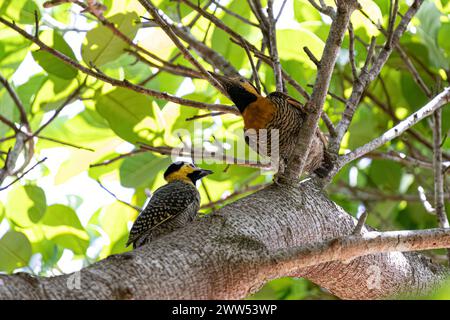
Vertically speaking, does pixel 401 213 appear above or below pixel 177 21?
below

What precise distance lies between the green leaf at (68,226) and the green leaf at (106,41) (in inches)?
42.6

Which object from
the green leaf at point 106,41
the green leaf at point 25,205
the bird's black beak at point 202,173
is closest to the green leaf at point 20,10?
the green leaf at point 106,41

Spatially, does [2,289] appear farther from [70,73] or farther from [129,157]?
[129,157]

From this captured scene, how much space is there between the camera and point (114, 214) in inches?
180

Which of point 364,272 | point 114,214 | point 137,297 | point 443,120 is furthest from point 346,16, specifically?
point 114,214

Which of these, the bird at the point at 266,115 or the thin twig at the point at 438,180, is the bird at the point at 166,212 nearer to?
the bird at the point at 266,115

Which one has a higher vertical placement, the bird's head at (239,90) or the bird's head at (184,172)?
the bird's head at (239,90)

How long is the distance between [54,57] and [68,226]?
1.10 m

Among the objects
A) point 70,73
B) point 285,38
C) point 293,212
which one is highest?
point 285,38

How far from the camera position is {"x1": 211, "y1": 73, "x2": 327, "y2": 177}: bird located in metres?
3.76

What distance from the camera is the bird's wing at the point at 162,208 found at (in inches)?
148

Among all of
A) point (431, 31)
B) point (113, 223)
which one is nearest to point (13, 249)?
point (113, 223)

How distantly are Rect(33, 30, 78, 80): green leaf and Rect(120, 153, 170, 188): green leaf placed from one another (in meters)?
0.69

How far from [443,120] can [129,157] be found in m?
2.07
